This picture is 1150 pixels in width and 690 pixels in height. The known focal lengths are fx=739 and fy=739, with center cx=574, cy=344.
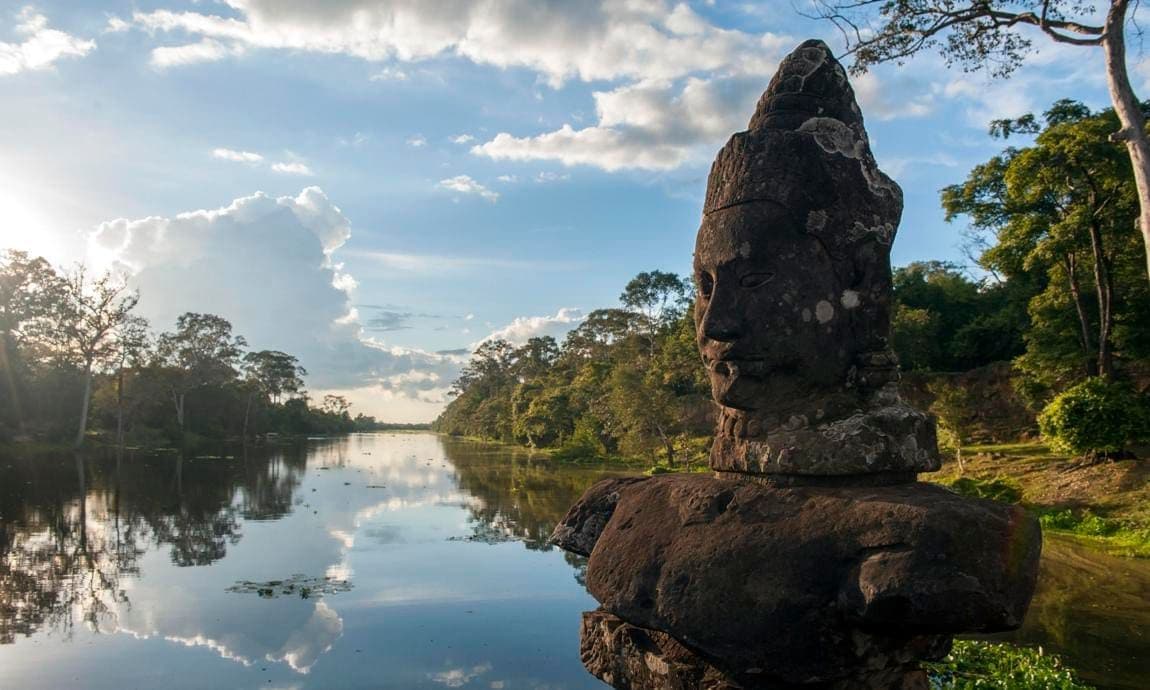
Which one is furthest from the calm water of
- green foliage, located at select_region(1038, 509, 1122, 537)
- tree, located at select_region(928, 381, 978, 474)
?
tree, located at select_region(928, 381, 978, 474)

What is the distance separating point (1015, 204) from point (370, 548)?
17.9 metres

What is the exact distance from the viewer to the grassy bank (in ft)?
46.6

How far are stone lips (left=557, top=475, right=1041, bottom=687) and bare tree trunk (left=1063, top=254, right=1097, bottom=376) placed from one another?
19102 millimetres

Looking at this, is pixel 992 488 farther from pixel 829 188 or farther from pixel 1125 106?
pixel 829 188

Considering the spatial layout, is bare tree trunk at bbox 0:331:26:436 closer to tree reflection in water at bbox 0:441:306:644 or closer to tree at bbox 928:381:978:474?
tree reflection in water at bbox 0:441:306:644

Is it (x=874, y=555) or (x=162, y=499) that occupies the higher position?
(x=874, y=555)

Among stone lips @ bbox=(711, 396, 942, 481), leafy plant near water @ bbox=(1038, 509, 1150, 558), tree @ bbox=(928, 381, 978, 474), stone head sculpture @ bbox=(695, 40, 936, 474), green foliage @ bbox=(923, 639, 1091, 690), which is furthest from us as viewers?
tree @ bbox=(928, 381, 978, 474)

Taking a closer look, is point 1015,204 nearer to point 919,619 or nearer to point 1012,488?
point 1012,488

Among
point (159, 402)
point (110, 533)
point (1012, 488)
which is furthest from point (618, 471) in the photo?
point (159, 402)

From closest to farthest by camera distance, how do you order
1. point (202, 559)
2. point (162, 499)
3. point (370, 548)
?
point (202, 559) < point (370, 548) < point (162, 499)

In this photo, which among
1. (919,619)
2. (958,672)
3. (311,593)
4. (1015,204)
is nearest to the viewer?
(919,619)

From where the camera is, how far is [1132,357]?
1897 centimetres

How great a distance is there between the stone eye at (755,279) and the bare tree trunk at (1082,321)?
19171mm

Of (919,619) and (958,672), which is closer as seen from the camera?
(919,619)
